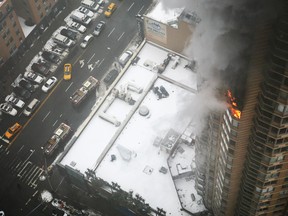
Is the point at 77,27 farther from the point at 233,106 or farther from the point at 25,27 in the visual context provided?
the point at 233,106

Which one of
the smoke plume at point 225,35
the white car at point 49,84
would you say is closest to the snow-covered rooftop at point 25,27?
the white car at point 49,84

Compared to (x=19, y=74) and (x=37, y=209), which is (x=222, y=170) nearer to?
(x=37, y=209)

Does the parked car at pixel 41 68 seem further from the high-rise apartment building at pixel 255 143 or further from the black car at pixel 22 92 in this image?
the high-rise apartment building at pixel 255 143

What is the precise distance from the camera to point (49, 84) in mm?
158250

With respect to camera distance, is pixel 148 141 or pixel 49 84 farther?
pixel 49 84

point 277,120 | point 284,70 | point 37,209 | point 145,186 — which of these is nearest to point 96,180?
point 145,186

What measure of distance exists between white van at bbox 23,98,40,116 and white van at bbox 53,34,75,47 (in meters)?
21.6

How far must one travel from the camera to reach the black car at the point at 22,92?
15650 centimetres

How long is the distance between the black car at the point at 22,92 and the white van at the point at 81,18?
3035 cm

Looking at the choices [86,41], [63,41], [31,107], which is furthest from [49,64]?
[31,107]

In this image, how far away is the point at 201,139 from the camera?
98.3 metres

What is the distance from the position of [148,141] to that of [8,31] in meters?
57.3

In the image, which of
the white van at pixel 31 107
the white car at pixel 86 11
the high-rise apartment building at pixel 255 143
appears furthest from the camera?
the white car at pixel 86 11

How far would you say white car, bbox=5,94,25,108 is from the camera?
155125 millimetres
